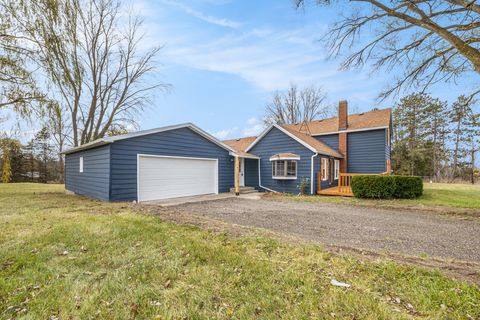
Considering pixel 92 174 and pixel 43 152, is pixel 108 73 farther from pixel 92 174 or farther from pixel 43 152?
pixel 43 152

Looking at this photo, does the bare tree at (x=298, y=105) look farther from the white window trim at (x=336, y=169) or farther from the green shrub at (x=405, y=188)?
the green shrub at (x=405, y=188)

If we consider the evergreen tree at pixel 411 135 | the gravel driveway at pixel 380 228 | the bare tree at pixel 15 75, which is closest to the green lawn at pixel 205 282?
the gravel driveway at pixel 380 228

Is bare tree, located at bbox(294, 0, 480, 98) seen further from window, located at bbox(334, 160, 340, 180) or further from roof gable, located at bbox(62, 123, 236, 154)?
roof gable, located at bbox(62, 123, 236, 154)

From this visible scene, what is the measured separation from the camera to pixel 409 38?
332 inches

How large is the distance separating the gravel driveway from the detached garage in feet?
14.1

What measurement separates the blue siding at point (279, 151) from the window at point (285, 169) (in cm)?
27

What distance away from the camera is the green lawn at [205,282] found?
84.7 inches

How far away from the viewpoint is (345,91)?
55.4ft

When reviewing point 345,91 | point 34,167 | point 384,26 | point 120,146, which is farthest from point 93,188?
point 34,167

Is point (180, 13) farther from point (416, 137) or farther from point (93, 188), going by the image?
point (416, 137)

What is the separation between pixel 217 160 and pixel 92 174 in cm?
608

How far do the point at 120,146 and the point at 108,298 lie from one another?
7394 millimetres

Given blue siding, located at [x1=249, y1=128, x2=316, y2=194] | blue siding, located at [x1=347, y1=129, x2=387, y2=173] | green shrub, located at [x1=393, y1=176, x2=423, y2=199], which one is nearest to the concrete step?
blue siding, located at [x1=249, y1=128, x2=316, y2=194]

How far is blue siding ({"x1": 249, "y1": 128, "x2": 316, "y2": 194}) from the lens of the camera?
12586 mm
